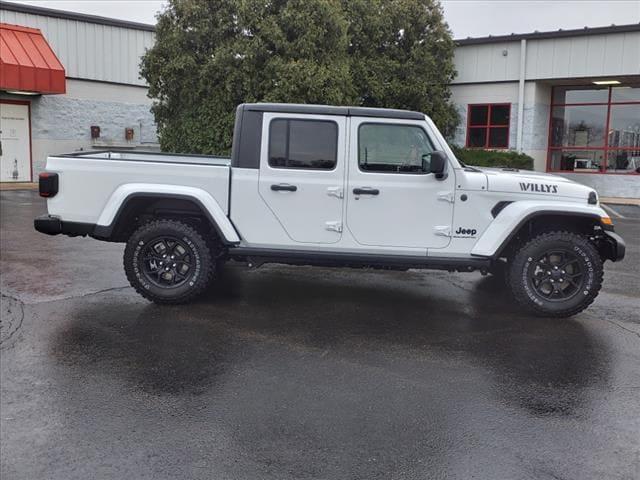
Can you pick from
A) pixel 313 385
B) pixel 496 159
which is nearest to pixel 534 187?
pixel 313 385

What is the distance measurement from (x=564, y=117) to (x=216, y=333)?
64.7ft

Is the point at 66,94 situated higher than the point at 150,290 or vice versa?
the point at 66,94

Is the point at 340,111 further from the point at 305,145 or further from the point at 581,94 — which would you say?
the point at 581,94

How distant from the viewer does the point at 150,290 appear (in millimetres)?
6441

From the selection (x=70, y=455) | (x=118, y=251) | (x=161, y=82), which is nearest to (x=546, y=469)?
(x=70, y=455)

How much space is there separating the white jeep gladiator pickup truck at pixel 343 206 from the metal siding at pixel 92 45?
60.8 ft

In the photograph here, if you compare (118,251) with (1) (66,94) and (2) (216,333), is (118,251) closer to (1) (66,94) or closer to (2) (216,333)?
(2) (216,333)

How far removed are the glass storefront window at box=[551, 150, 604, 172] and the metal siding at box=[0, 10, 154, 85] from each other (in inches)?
609

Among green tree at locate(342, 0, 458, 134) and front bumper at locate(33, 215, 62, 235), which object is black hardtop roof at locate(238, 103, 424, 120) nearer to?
front bumper at locate(33, 215, 62, 235)

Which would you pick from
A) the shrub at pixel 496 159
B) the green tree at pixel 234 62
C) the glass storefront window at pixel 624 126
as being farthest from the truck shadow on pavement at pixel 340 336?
the glass storefront window at pixel 624 126

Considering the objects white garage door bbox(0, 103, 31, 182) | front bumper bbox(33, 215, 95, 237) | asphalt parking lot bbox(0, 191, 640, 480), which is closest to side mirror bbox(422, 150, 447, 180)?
asphalt parking lot bbox(0, 191, 640, 480)

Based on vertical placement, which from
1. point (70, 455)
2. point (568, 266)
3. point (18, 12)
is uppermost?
point (18, 12)

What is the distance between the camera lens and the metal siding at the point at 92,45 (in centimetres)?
2258

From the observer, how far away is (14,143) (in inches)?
888
